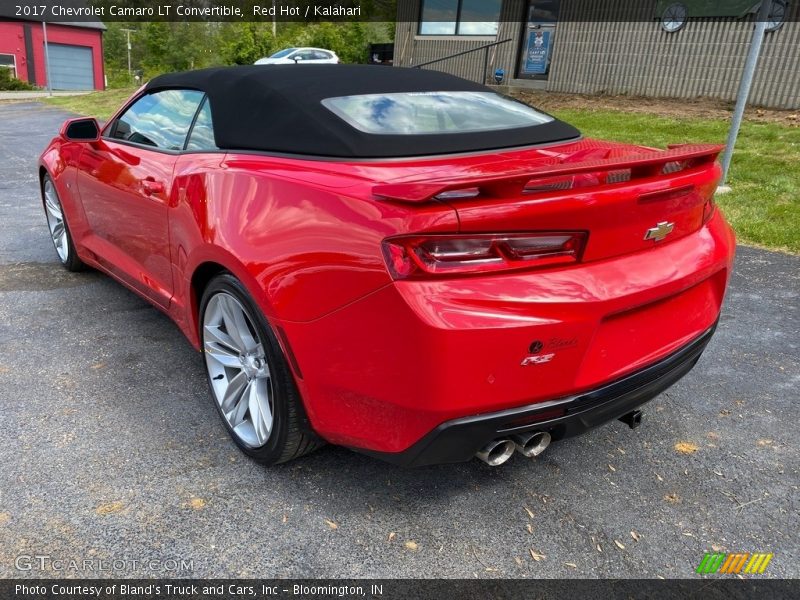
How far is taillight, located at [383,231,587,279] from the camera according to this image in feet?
5.74

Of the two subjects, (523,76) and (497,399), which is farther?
(523,76)

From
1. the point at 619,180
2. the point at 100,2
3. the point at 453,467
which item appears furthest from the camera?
the point at 100,2

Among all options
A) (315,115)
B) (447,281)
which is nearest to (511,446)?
(447,281)

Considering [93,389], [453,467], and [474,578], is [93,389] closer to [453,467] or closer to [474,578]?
[453,467]

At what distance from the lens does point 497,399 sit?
182cm

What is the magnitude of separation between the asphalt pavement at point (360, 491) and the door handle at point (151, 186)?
92cm

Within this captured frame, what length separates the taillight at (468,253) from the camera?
5.74ft

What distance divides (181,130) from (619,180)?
209cm

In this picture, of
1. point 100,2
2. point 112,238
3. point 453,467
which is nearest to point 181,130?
point 112,238

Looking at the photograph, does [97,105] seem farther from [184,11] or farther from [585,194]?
[184,11]

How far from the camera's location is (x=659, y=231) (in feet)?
6.86

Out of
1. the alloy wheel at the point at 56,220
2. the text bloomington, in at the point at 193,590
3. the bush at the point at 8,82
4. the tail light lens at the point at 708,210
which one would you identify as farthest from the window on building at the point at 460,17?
the bush at the point at 8,82

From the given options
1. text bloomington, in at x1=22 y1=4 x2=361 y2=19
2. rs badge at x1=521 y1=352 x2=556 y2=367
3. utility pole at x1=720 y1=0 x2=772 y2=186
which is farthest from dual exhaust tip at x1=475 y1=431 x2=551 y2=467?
text bloomington, in at x1=22 y1=4 x2=361 y2=19

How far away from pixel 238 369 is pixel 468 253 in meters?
1.25
